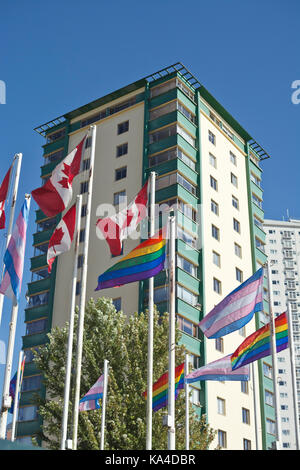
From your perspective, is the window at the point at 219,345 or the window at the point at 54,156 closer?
the window at the point at 219,345

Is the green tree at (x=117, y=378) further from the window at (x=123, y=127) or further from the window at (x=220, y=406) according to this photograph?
the window at (x=123, y=127)

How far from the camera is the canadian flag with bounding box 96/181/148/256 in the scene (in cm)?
2097

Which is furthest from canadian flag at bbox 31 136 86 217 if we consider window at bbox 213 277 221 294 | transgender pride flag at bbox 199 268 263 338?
window at bbox 213 277 221 294

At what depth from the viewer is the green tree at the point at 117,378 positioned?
31.2 meters

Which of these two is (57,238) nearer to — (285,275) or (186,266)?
(186,266)

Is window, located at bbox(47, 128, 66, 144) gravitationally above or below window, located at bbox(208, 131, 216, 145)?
above

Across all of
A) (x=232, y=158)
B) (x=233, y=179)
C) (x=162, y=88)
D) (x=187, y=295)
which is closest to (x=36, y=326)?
(x=187, y=295)

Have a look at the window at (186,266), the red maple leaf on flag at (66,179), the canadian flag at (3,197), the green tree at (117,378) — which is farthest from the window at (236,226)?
the red maple leaf on flag at (66,179)

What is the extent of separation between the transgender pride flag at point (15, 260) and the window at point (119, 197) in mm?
29671

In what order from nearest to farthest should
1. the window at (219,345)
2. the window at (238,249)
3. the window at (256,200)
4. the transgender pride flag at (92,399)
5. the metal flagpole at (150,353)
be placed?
the metal flagpole at (150,353), the transgender pride flag at (92,399), the window at (219,345), the window at (238,249), the window at (256,200)

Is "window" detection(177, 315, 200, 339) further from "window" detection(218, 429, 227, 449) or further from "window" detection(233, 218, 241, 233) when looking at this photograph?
"window" detection(233, 218, 241, 233)

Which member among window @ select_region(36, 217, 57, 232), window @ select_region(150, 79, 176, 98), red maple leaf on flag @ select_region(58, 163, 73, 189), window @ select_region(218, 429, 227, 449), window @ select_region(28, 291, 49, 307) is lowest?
window @ select_region(218, 429, 227, 449)

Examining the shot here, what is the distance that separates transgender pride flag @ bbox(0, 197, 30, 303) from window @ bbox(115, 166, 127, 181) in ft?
103

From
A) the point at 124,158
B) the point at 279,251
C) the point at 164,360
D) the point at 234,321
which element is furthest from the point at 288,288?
the point at 234,321
